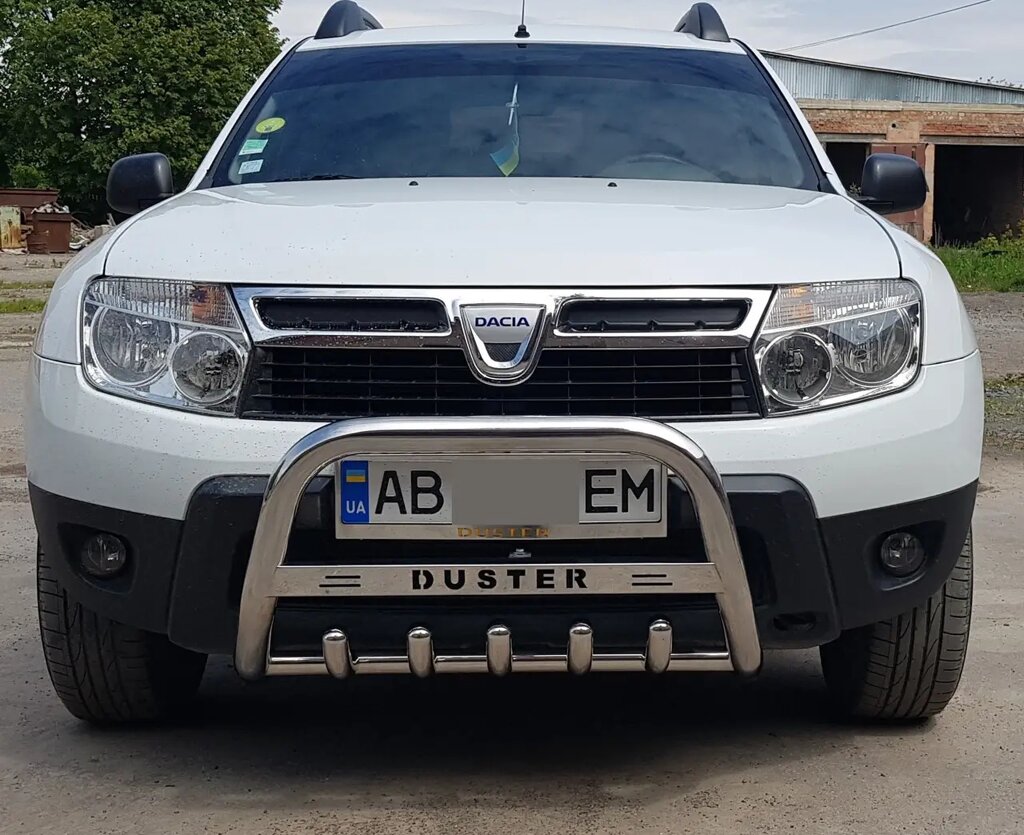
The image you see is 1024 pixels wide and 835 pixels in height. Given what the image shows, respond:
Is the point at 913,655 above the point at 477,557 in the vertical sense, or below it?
below

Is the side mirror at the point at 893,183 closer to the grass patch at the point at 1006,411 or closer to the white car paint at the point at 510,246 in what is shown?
the white car paint at the point at 510,246

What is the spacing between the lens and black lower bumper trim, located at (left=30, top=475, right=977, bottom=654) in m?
2.74

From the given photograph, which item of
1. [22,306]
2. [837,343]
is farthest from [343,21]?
[22,306]

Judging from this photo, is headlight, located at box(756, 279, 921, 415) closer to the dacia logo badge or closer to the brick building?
the dacia logo badge

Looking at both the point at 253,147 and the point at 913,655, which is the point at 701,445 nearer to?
the point at 913,655

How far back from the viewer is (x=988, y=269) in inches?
859

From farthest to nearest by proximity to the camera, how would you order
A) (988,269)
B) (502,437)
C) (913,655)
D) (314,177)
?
(988,269) → (314,177) → (913,655) → (502,437)

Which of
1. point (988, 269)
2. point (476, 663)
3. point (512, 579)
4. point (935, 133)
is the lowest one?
point (935, 133)

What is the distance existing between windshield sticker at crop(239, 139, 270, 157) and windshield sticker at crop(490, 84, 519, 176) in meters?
0.64

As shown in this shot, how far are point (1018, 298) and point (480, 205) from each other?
16227 millimetres

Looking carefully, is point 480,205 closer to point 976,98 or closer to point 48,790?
point 48,790

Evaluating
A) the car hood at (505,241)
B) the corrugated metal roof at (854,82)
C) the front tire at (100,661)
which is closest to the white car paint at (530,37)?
the car hood at (505,241)

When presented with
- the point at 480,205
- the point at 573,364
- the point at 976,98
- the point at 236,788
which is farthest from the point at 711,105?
the point at 976,98

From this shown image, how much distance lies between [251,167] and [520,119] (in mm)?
735
